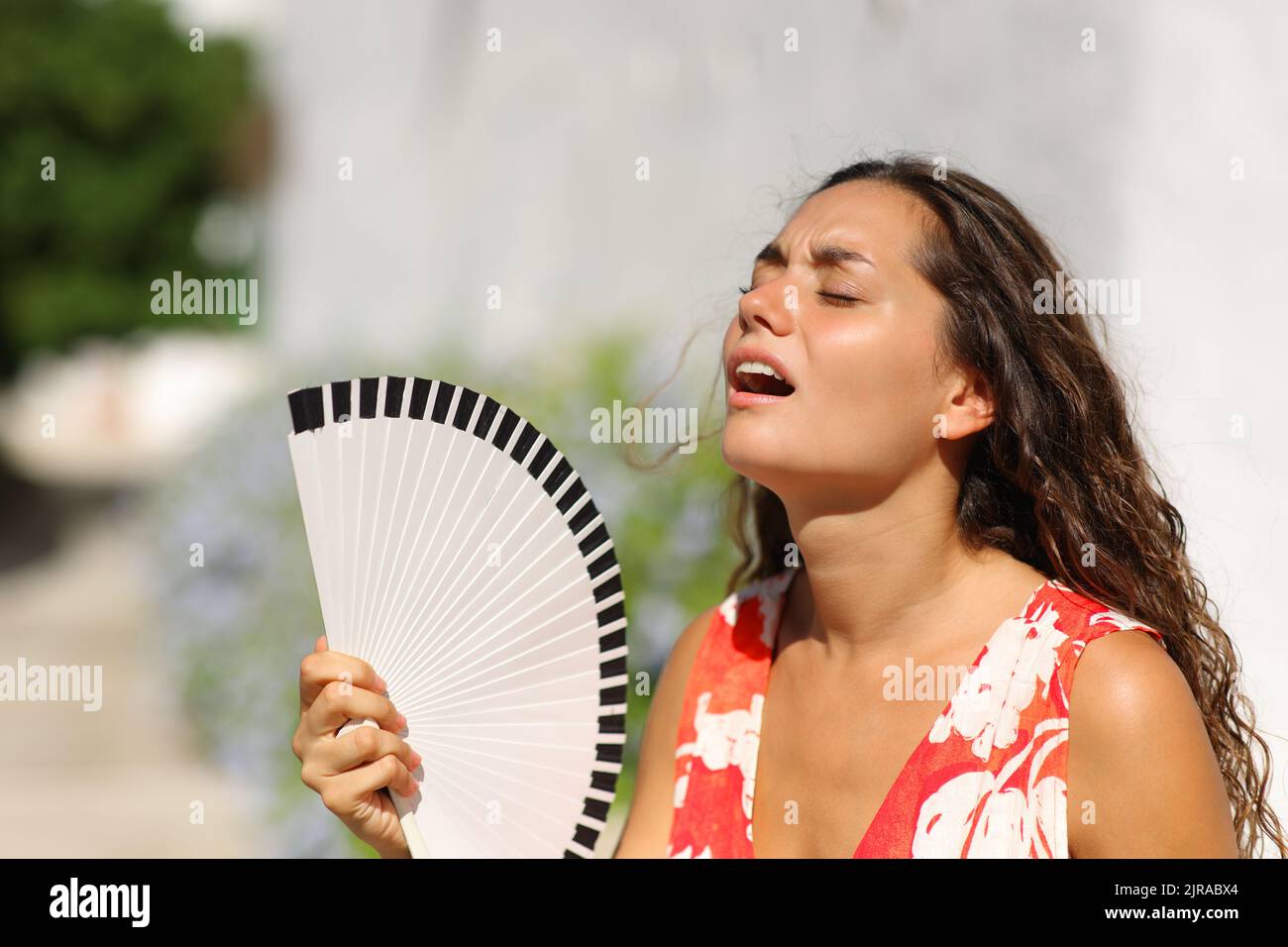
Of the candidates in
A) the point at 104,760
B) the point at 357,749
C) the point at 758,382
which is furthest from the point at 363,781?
the point at 104,760

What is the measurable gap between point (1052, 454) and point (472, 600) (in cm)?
101

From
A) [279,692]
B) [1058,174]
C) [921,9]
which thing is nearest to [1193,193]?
[1058,174]

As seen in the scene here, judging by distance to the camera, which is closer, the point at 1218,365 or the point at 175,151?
the point at 1218,365

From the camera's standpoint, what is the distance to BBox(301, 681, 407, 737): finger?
1.82 metres

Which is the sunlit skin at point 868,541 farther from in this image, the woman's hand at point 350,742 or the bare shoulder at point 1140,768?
the woman's hand at point 350,742

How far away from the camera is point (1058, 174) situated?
10.5 ft

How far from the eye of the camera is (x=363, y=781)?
1.84 metres

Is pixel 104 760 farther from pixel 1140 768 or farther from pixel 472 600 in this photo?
pixel 1140 768

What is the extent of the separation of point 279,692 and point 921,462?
2968 millimetres

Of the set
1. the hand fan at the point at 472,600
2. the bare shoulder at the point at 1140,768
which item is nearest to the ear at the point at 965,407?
the bare shoulder at the point at 1140,768

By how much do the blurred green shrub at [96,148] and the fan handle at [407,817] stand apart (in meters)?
11.9

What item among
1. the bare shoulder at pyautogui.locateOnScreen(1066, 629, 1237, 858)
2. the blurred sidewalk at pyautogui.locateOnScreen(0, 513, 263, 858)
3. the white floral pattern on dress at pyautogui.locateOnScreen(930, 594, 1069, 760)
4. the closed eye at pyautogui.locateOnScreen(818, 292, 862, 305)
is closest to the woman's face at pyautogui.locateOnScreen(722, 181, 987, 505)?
the closed eye at pyautogui.locateOnScreen(818, 292, 862, 305)

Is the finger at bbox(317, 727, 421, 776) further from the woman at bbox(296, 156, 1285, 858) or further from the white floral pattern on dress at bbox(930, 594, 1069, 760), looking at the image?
the white floral pattern on dress at bbox(930, 594, 1069, 760)

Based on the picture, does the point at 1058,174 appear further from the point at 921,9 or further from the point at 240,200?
the point at 240,200
